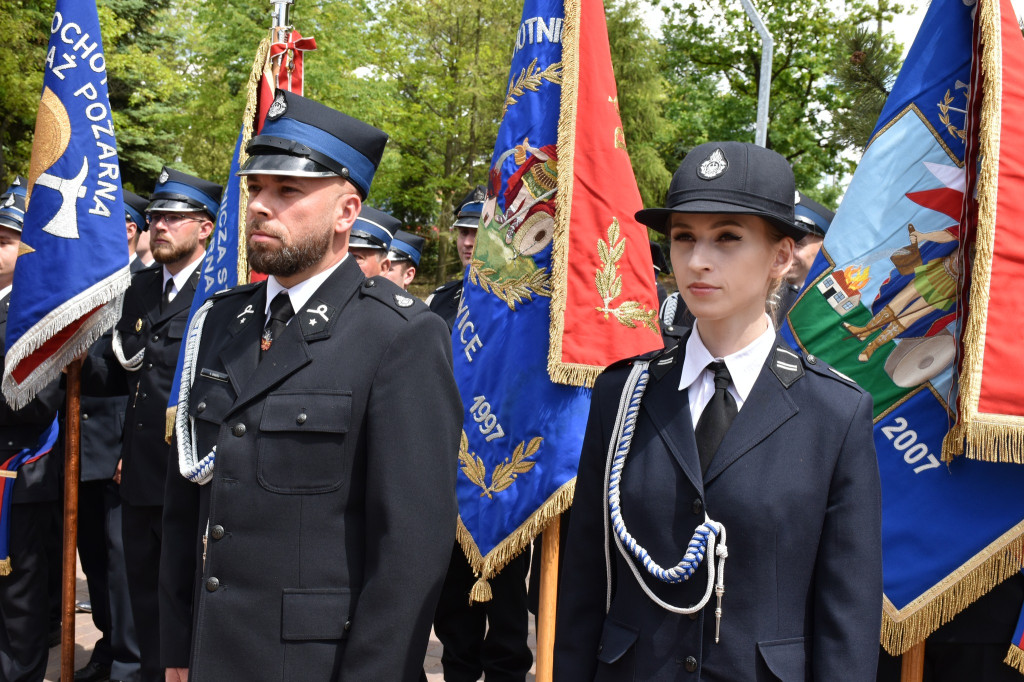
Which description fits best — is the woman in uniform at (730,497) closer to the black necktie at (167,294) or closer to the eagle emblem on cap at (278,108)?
the eagle emblem on cap at (278,108)

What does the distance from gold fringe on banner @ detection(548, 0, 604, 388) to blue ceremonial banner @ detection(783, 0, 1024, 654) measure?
824 mm

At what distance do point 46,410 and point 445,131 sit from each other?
18904mm

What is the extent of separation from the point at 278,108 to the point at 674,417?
149 cm

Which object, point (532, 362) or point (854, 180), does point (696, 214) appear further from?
point (532, 362)

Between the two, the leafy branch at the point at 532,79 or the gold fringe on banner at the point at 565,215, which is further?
the leafy branch at the point at 532,79

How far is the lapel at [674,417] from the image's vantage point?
1.93 m

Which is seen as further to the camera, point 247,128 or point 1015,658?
point 247,128

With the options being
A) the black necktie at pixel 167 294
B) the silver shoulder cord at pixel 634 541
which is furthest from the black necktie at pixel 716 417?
the black necktie at pixel 167 294

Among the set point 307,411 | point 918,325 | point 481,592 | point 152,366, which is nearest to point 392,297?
point 307,411

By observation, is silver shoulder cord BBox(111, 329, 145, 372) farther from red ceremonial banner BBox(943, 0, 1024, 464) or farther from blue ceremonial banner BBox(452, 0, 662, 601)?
red ceremonial banner BBox(943, 0, 1024, 464)

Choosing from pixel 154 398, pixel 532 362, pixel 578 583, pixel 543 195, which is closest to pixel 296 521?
pixel 578 583

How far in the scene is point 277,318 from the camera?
2523mm

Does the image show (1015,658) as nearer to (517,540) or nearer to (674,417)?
(674,417)

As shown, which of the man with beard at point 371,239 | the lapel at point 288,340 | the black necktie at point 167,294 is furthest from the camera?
the man with beard at point 371,239
